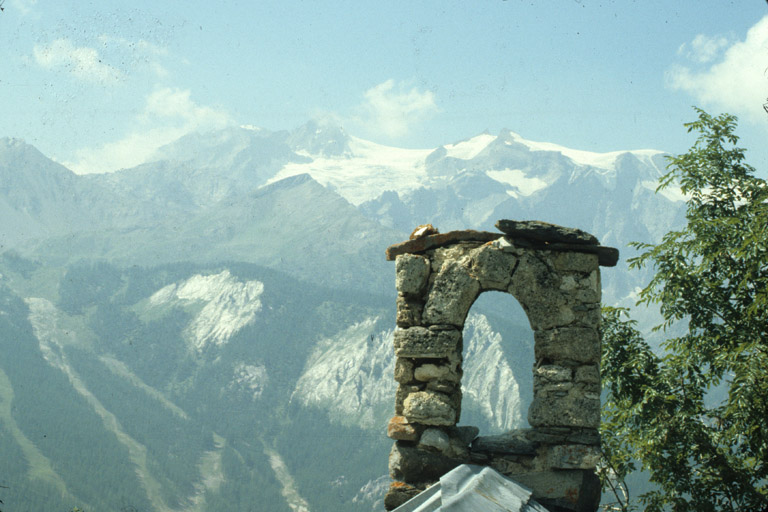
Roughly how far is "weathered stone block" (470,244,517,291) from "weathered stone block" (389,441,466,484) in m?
2.05

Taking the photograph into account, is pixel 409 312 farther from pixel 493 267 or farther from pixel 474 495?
pixel 474 495

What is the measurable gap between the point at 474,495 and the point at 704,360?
8.82m

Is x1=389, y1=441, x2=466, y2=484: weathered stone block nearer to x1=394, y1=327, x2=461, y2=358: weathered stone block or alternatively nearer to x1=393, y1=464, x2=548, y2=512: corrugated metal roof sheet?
x1=393, y1=464, x2=548, y2=512: corrugated metal roof sheet

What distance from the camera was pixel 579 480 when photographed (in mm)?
8523

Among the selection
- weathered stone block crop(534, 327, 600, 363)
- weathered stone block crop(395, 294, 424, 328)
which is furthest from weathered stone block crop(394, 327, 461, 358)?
weathered stone block crop(534, 327, 600, 363)

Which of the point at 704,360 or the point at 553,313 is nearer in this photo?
the point at 553,313

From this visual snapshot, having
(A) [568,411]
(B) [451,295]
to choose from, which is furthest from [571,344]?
(B) [451,295]

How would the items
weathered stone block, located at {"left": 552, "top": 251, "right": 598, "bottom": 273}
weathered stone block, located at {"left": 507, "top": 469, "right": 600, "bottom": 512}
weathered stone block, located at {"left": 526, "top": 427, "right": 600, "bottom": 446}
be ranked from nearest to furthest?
weathered stone block, located at {"left": 507, "top": 469, "right": 600, "bottom": 512} < weathered stone block, located at {"left": 526, "top": 427, "right": 600, "bottom": 446} < weathered stone block, located at {"left": 552, "top": 251, "right": 598, "bottom": 273}

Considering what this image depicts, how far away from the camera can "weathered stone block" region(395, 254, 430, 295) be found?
30.6ft

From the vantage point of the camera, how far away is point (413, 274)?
9.34m

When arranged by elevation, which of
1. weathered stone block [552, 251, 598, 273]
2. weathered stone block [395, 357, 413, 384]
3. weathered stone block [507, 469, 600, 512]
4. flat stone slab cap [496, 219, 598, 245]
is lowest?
weathered stone block [507, 469, 600, 512]

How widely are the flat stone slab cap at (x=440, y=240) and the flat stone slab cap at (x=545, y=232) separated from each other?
259 millimetres

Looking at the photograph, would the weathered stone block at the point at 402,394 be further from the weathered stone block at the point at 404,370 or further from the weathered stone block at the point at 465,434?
the weathered stone block at the point at 465,434

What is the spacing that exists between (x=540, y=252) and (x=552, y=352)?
3.84 feet
